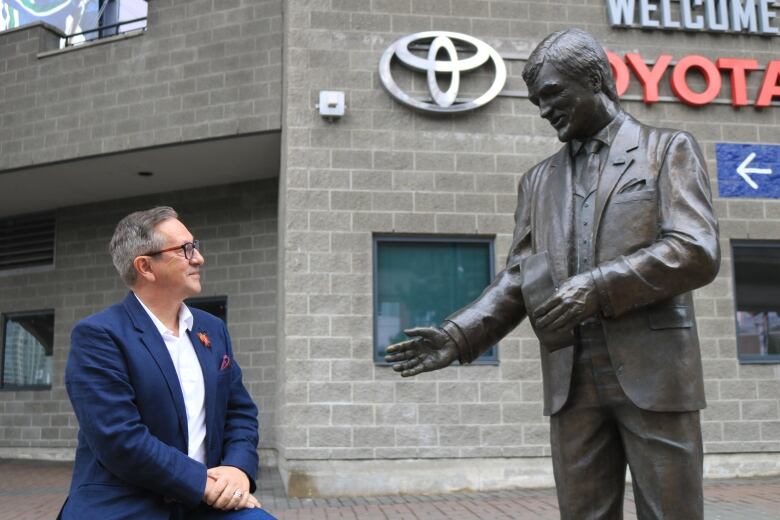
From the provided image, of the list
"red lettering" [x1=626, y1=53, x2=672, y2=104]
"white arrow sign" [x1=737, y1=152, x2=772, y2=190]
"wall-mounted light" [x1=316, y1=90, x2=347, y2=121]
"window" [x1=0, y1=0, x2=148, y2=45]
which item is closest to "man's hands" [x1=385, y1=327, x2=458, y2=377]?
"wall-mounted light" [x1=316, y1=90, x2=347, y2=121]

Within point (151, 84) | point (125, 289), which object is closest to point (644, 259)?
point (151, 84)

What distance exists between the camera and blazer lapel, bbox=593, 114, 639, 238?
265 centimetres

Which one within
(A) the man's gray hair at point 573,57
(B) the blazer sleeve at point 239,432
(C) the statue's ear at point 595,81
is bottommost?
(B) the blazer sleeve at point 239,432

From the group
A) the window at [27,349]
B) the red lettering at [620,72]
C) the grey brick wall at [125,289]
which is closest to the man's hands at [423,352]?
the red lettering at [620,72]

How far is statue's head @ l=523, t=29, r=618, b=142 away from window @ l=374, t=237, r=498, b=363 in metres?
5.90

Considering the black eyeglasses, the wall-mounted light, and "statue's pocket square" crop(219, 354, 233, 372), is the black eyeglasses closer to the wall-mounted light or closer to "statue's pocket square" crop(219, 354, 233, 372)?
"statue's pocket square" crop(219, 354, 233, 372)

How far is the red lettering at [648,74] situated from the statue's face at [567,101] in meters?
6.88

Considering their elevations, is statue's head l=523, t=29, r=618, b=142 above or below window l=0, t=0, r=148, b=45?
below

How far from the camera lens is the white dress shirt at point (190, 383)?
2.56 metres

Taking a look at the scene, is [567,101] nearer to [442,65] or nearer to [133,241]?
[133,241]

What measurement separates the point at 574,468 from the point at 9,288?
12.8 meters

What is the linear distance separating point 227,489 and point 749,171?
8.38m

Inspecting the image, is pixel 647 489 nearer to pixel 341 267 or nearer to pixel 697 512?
pixel 697 512

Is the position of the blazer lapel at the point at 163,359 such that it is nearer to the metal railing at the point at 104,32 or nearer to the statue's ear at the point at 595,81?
the statue's ear at the point at 595,81
